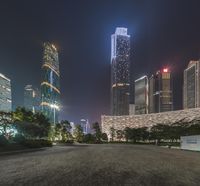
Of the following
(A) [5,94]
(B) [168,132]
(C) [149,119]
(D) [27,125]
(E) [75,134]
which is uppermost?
(A) [5,94]

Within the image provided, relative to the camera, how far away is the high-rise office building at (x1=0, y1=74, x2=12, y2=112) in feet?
556

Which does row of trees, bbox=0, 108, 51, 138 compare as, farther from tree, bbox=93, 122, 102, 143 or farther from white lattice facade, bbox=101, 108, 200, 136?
white lattice facade, bbox=101, 108, 200, 136

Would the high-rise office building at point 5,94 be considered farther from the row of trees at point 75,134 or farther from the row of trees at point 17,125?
the row of trees at point 17,125

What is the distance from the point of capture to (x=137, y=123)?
6855 inches

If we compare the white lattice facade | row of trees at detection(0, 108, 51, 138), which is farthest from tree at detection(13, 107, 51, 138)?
the white lattice facade

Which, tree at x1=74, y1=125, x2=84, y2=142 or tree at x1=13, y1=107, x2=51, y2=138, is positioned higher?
tree at x1=13, y1=107, x2=51, y2=138

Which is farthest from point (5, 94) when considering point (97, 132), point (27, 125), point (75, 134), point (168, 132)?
point (27, 125)

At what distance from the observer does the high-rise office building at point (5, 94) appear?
169375 mm

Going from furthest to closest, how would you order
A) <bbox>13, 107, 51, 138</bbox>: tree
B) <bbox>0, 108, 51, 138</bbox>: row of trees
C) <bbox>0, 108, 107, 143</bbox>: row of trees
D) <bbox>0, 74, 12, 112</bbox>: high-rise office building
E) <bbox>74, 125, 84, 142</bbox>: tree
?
1. <bbox>0, 74, 12, 112</bbox>: high-rise office building
2. <bbox>74, 125, 84, 142</bbox>: tree
3. <bbox>13, 107, 51, 138</bbox>: tree
4. <bbox>0, 108, 107, 143</bbox>: row of trees
5. <bbox>0, 108, 51, 138</bbox>: row of trees

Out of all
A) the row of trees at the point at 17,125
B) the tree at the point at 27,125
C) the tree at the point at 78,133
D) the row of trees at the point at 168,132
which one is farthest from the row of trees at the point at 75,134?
the row of trees at the point at 17,125

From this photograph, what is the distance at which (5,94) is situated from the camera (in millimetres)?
176375

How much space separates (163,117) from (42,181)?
5805 inches

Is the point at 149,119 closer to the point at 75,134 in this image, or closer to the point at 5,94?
the point at 75,134

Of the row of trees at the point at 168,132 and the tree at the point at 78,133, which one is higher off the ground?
the row of trees at the point at 168,132
